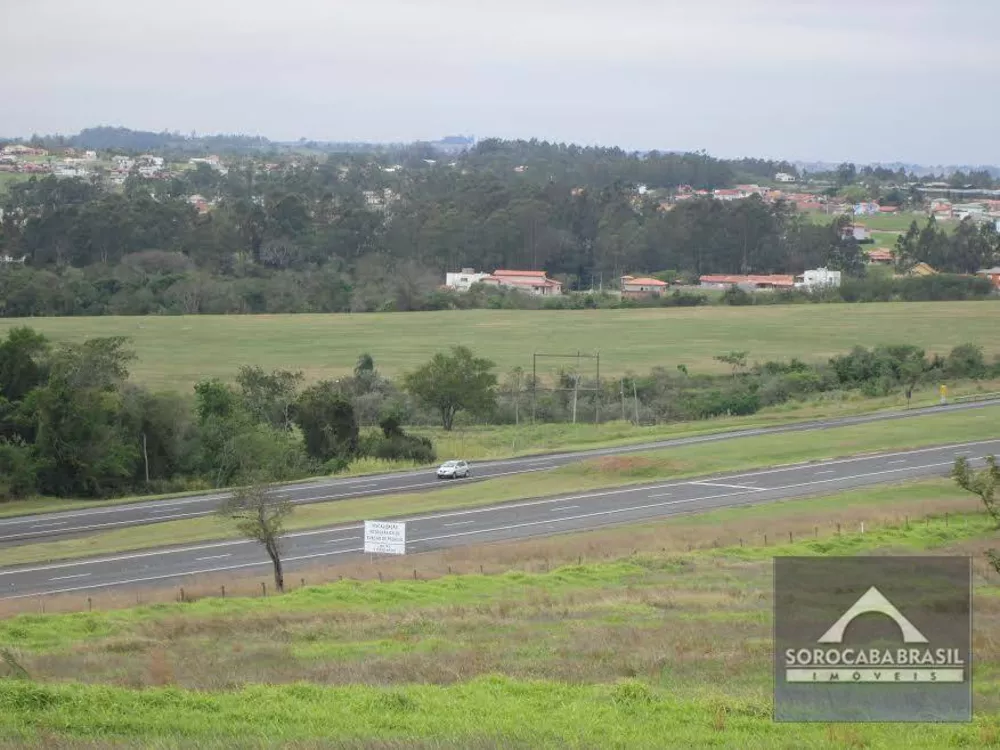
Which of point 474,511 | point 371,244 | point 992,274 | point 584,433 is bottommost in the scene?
point 584,433

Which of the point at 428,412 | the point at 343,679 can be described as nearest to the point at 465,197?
the point at 428,412

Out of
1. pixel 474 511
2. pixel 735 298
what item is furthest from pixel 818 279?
pixel 474 511

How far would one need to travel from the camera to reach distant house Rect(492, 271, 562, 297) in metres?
138

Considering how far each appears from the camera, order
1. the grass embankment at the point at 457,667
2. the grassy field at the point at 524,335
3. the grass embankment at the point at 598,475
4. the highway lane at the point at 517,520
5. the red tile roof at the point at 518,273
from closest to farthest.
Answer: the grass embankment at the point at 457,667 < the highway lane at the point at 517,520 < the grass embankment at the point at 598,475 < the grassy field at the point at 524,335 < the red tile roof at the point at 518,273

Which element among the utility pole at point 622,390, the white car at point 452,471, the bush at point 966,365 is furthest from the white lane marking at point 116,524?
the bush at point 966,365

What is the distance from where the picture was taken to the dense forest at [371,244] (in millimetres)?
124875

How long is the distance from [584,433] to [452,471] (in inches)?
608

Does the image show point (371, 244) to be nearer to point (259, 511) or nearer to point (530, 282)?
point (530, 282)

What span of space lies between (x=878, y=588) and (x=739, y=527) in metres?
24.8

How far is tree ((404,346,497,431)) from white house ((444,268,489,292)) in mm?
70160

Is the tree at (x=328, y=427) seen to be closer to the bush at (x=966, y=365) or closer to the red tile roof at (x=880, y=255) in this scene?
the bush at (x=966, y=365)

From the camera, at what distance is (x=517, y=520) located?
1583 inches

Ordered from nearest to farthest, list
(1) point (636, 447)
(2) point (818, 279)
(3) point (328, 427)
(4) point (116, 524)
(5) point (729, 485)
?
(4) point (116, 524) < (5) point (729, 485) < (3) point (328, 427) < (1) point (636, 447) < (2) point (818, 279)

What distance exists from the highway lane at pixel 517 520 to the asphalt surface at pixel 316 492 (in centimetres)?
368
